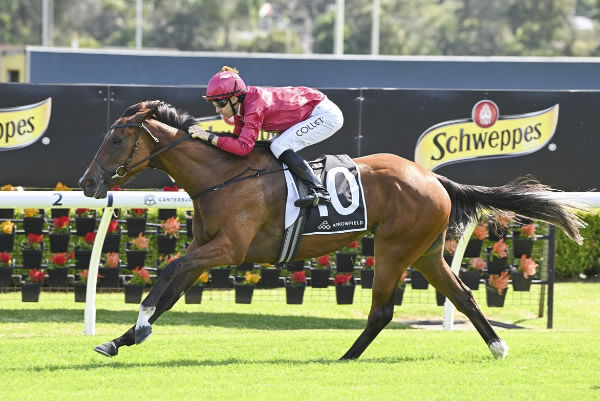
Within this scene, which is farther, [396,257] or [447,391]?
[396,257]

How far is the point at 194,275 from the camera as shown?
5.70 metres

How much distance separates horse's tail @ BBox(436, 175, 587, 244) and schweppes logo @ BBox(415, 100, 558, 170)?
3.90 metres

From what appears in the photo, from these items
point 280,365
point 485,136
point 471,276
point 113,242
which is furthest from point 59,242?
point 485,136

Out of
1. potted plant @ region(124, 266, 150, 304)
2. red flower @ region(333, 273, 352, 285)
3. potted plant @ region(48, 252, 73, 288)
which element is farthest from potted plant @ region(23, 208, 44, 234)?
red flower @ region(333, 273, 352, 285)

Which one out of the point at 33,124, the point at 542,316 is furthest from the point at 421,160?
the point at 33,124

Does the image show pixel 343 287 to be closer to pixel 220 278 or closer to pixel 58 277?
pixel 220 278

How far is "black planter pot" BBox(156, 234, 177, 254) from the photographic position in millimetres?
8047

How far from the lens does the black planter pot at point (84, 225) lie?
7906 millimetres

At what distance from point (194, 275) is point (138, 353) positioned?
60cm

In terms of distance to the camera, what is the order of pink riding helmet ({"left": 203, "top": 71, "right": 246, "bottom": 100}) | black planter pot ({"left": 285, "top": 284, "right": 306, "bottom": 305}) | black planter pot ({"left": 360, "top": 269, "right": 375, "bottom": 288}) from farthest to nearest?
black planter pot ({"left": 360, "top": 269, "right": 375, "bottom": 288}) → black planter pot ({"left": 285, "top": 284, "right": 306, "bottom": 305}) → pink riding helmet ({"left": 203, "top": 71, "right": 246, "bottom": 100})

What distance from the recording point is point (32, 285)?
7.85 meters

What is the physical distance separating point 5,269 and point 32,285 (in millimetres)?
229

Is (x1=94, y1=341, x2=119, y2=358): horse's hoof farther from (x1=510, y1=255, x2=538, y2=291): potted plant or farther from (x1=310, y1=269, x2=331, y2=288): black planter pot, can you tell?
(x1=510, y1=255, x2=538, y2=291): potted plant

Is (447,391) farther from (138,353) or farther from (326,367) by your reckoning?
(138,353)
